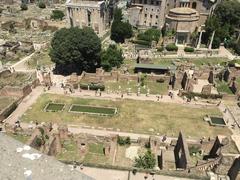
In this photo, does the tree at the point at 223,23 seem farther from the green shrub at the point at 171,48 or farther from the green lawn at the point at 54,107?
the green lawn at the point at 54,107

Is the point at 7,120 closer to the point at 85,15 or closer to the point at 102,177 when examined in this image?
the point at 102,177

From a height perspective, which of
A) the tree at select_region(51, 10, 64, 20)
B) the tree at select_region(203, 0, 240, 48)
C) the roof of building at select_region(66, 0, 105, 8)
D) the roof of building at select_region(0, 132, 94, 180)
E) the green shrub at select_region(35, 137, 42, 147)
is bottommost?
the green shrub at select_region(35, 137, 42, 147)

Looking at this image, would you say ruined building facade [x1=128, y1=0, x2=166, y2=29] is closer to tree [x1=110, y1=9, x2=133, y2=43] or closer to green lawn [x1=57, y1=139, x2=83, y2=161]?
tree [x1=110, y1=9, x2=133, y2=43]

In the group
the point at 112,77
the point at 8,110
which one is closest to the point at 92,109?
the point at 112,77

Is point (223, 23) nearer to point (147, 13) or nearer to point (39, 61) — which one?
point (147, 13)

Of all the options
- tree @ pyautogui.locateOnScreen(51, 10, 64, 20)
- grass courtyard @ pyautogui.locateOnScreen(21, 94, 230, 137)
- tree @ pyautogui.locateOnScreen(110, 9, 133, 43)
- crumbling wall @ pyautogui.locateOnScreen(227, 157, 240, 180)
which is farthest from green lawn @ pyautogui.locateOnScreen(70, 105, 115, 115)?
tree @ pyautogui.locateOnScreen(51, 10, 64, 20)

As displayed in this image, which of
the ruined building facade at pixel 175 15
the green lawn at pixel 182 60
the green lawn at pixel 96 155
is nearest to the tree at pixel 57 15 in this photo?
the ruined building facade at pixel 175 15
